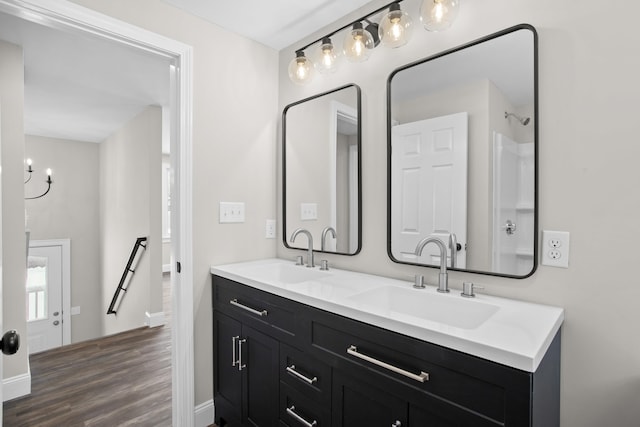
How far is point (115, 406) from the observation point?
2.10m

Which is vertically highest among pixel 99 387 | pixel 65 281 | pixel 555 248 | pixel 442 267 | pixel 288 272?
pixel 555 248

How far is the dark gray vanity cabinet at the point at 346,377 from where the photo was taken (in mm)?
859

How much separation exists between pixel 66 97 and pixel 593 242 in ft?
14.0

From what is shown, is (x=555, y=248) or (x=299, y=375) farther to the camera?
(x=299, y=375)

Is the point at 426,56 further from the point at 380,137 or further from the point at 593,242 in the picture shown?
the point at 593,242

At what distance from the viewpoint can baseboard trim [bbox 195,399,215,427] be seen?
188cm

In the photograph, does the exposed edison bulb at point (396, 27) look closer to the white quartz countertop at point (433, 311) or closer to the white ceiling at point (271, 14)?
the white ceiling at point (271, 14)

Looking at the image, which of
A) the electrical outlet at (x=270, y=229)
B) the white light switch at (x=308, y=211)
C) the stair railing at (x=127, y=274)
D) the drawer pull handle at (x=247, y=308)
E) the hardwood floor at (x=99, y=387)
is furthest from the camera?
the stair railing at (x=127, y=274)

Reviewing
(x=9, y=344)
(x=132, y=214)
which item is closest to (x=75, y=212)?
(x=132, y=214)

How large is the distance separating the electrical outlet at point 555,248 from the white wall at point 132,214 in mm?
3533

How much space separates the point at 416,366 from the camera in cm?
99

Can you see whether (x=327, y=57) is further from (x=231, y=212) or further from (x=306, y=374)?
(x=306, y=374)

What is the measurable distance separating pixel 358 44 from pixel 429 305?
1267 mm

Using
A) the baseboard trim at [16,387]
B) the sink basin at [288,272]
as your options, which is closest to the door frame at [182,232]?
the sink basin at [288,272]
